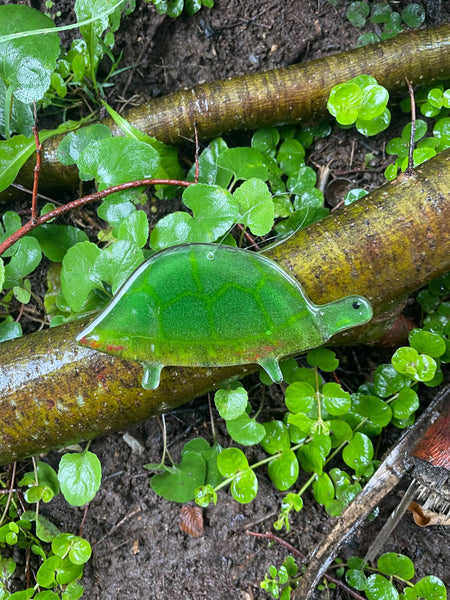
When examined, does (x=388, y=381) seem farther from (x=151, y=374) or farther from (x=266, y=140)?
(x=266, y=140)

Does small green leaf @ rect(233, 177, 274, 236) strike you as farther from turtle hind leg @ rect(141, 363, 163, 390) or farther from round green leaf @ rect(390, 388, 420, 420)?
round green leaf @ rect(390, 388, 420, 420)

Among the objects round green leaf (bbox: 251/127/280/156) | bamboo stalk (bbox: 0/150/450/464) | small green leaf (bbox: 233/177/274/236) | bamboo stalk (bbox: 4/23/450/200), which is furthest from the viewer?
round green leaf (bbox: 251/127/280/156)

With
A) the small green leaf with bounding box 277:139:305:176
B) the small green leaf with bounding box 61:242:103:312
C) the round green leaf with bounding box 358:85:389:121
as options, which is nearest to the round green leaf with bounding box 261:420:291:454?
the small green leaf with bounding box 61:242:103:312

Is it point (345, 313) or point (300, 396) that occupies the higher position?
point (345, 313)

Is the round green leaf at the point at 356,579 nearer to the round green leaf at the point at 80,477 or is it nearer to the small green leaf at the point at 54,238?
the round green leaf at the point at 80,477

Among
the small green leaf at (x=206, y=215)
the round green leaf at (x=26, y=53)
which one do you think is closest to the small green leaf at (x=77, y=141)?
the round green leaf at (x=26, y=53)

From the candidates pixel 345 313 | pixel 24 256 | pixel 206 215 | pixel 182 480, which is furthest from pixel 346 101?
pixel 182 480
